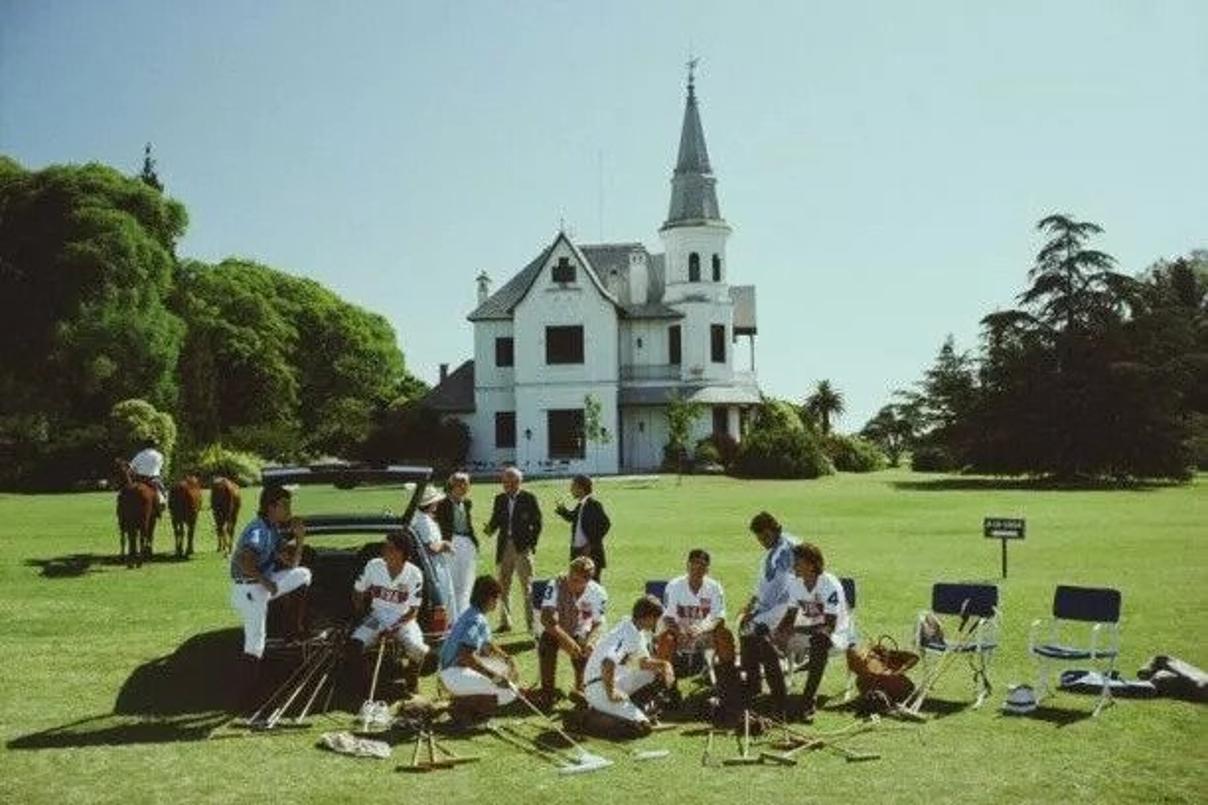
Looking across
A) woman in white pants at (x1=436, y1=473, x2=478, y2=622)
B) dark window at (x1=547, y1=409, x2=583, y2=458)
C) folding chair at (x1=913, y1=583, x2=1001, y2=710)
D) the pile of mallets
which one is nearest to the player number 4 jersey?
the pile of mallets

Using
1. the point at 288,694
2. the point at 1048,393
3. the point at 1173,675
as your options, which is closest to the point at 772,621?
the point at 1173,675

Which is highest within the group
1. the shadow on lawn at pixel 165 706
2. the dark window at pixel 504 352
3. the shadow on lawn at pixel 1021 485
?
the dark window at pixel 504 352

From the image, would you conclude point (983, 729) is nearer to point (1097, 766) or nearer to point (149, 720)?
point (1097, 766)

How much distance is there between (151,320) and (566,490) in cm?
2210

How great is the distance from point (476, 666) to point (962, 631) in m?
4.76

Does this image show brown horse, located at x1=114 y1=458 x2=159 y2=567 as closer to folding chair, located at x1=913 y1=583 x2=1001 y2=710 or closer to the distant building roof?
folding chair, located at x1=913 y1=583 x2=1001 y2=710

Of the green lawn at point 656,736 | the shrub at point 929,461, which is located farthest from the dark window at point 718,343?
the green lawn at point 656,736

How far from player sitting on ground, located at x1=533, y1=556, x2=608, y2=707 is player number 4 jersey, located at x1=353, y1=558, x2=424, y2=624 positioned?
4.10 ft

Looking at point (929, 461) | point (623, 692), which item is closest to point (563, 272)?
point (929, 461)

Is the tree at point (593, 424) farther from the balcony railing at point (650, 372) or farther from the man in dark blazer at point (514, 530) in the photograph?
the man in dark blazer at point (514, 530)

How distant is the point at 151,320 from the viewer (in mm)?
49219

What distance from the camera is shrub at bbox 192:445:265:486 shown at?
45594mm

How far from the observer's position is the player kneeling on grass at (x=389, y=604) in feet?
32.3

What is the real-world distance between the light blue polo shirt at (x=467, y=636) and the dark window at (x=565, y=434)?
1787 inches
